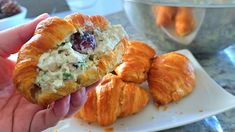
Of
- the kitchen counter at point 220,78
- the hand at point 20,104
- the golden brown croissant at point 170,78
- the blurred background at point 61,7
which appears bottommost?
the blurred background at point 61,7

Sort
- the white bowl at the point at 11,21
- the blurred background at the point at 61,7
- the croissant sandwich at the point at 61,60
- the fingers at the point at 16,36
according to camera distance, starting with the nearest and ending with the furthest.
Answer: the croissant sandwich at the point at 61,60, the fingers at the point at 16,36, the white bowl at the point at 11,21, the blurred background at the point at 61,7

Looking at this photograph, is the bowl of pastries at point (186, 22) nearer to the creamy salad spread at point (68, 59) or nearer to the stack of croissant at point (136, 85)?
the stack of croissant at point (136, 85)

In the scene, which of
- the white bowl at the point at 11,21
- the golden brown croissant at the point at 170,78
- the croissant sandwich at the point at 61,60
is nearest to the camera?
the croissant sandwich at the point at 61,60

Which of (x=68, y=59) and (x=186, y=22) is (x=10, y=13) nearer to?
(x=186, y=22)

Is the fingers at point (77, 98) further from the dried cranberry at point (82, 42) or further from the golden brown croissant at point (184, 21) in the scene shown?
the golden brown croissant at point (184, 21)

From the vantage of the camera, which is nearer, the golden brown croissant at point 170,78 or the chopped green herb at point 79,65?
the chopped green herb at point 79,65

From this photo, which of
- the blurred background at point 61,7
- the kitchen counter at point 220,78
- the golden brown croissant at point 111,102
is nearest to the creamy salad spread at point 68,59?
the golden brown croissant at point 111,102

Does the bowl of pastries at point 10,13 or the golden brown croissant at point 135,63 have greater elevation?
the golden brown croissant at point 135,63
